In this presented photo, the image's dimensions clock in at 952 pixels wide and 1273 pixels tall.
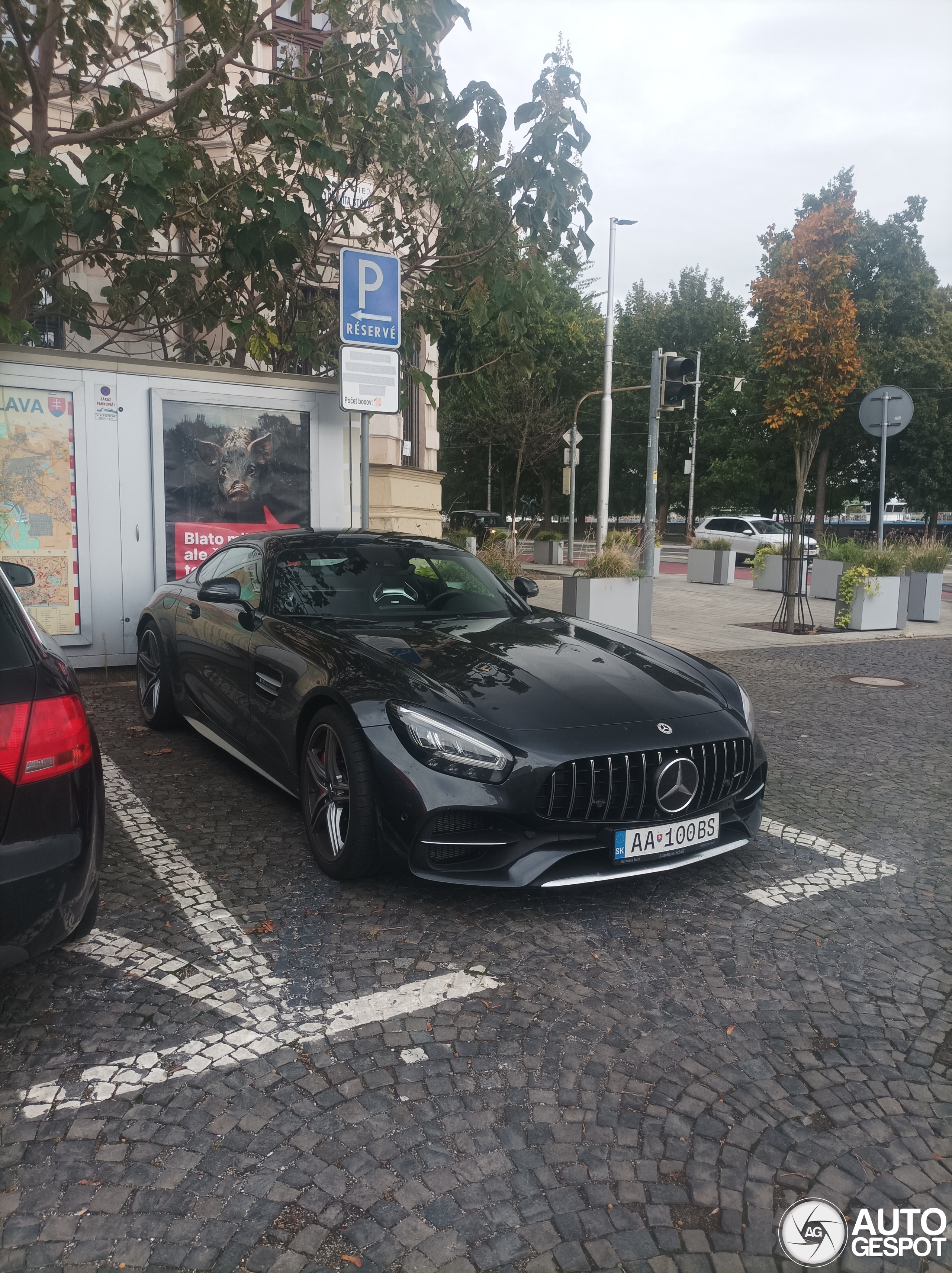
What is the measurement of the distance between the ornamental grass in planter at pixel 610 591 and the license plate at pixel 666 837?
7.17 meters

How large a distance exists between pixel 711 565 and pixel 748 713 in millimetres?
19753

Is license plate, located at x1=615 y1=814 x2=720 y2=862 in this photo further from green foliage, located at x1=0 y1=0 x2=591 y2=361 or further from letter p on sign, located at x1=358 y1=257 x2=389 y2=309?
green foliage, located at x1=0 y1=0 x2=591 y2=361

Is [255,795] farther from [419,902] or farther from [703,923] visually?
[703,923]

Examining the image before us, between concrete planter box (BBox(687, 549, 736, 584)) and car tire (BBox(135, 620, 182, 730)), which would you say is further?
concrete planter box (BBox(687, 549, 736, 584))

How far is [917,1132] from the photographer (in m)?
2.44

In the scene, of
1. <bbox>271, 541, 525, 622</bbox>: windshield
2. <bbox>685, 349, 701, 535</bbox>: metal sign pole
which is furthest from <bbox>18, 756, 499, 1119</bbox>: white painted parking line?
<bbox>685, 349, 701, 535</bbox>: metal sign pole

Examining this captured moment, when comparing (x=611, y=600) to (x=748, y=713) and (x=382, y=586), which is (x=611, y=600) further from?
(x=748, y=713)

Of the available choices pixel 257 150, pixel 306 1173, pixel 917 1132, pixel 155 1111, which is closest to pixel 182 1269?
pixel 306 1173

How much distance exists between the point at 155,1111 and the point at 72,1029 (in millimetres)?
521

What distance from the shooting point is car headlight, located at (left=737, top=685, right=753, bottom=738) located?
4117 mm

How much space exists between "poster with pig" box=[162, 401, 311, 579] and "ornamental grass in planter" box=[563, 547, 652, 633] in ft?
11.2

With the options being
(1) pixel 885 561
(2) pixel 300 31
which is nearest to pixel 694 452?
(1) pixel 885 561

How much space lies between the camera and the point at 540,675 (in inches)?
159

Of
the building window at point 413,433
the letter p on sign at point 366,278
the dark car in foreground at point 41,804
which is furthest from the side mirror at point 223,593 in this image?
the building window at point 413,433
